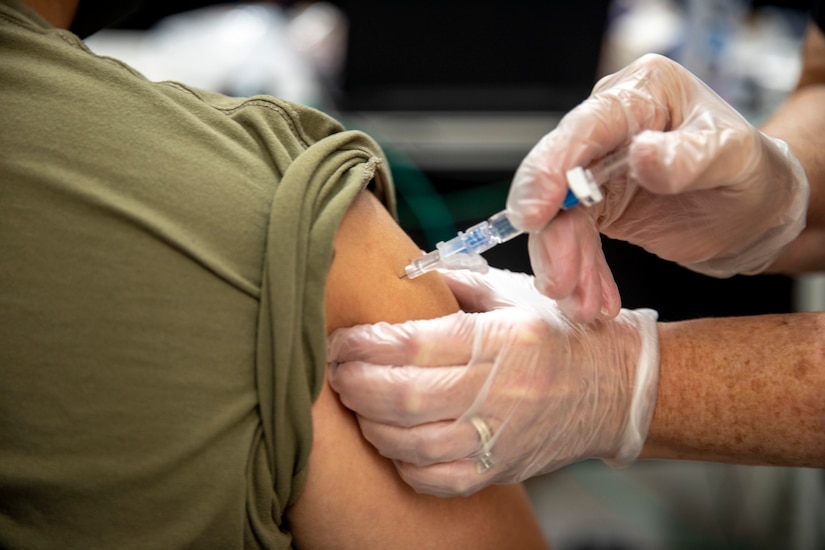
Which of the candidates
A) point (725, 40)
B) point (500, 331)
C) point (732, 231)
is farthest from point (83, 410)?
point (725, 40)

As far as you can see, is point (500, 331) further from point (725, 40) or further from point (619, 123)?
point (725, 40)

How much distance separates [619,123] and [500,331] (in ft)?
0.98

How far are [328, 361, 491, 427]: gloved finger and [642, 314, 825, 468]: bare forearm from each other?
0.95ft

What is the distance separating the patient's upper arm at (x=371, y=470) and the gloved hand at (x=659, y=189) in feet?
0.56

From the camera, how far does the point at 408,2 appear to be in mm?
2498

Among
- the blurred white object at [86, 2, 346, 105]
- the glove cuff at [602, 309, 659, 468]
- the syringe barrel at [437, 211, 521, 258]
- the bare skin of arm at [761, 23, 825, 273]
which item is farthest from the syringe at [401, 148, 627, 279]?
the blurred white object at [86, 2, 346, 105]

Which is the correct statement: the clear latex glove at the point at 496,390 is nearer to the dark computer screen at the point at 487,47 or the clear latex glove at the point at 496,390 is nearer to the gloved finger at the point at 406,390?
the gloved finger at the point at 406,390

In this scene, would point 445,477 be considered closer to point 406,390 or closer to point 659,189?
point 406,390

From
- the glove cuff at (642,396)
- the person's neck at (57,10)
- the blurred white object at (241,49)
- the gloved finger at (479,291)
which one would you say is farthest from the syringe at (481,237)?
the blurred white object at (241,49)

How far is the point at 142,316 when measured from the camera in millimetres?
728

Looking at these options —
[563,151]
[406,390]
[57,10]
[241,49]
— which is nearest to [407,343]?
[406,390]

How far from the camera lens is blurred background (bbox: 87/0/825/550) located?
8.07ft

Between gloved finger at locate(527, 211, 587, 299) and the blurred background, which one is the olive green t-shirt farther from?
the blurred background

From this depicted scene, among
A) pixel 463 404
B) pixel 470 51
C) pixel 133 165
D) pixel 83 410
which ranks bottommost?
pixel 470 51
